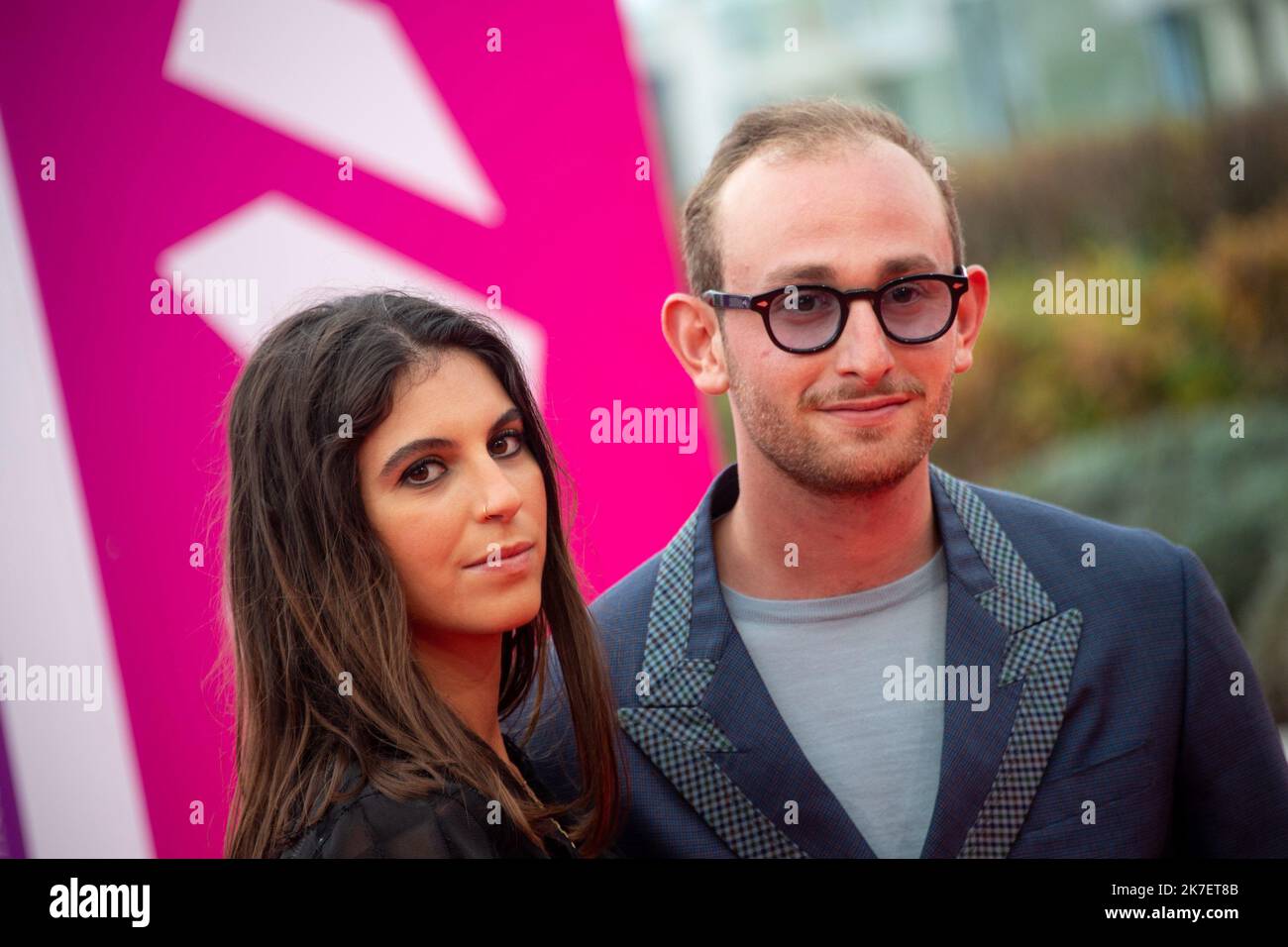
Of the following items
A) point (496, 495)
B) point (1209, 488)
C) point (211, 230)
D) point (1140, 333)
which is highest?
point (211, 230)

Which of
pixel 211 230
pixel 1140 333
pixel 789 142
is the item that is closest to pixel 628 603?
pixel 789 142

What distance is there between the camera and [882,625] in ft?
8.41

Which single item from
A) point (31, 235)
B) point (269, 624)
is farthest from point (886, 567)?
point (31, 235)

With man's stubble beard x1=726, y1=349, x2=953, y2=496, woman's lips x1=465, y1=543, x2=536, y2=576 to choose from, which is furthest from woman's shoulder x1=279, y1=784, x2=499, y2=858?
man's stubble beard x1=726, y1=349, x2=953, y2=496

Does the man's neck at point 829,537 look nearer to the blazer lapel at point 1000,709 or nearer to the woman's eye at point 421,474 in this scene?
the blazer lapel at point 1000,709

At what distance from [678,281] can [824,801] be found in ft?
5.28

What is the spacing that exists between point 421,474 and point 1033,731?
1.19 m

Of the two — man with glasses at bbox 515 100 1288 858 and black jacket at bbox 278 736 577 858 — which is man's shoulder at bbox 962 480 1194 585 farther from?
black jacket at bbox 278 736 577 858

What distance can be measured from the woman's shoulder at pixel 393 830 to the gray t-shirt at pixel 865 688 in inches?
27.7

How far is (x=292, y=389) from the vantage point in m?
2.22

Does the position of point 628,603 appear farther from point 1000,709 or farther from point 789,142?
point 789,142

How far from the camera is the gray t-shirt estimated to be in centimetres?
243

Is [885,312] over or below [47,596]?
over

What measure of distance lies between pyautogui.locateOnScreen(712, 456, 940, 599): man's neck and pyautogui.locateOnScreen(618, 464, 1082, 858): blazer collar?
8cm
